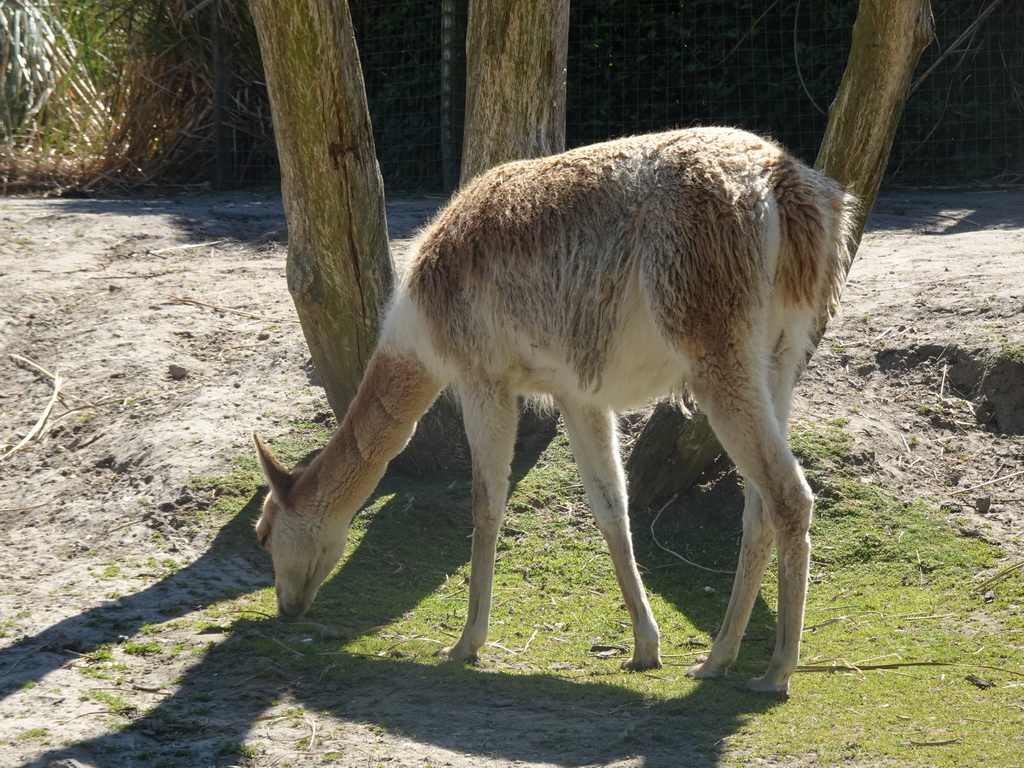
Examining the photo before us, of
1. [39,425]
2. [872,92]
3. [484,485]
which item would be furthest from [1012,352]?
[39,425]

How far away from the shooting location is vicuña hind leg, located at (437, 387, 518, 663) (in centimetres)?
452

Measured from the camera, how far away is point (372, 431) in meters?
4.88

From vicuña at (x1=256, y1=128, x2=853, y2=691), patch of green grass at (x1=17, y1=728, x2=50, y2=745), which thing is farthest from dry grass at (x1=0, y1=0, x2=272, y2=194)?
patch of green grass at (x1=17, y1=728, x2=50, y2=745)

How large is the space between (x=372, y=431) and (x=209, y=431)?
1.76 metres

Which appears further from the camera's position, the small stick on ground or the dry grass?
the dry grass

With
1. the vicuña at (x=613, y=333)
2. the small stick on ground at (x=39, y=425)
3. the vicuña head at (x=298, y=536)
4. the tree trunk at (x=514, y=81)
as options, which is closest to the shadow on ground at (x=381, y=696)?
the vicuña head at (x=298, y=536)

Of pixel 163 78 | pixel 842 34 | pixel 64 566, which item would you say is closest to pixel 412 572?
pixel 64 566

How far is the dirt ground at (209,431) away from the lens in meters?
Result: 3.62

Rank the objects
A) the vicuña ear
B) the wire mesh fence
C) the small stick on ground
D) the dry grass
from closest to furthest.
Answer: the vicuña ear < the small stick on ground < the wire mesh fence < the dry grass

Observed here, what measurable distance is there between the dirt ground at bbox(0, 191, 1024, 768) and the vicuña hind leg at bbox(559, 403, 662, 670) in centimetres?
82

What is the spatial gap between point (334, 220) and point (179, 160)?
7.64m

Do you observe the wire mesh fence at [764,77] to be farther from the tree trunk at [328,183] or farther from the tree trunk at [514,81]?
the tree trunk at [328,183]

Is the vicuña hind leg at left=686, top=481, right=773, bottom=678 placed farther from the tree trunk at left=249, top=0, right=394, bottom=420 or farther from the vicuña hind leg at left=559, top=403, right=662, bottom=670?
the tree trunk at left=249, top=0, right=394, bottom=420

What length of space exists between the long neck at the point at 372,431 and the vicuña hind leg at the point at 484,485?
35 centimetres
